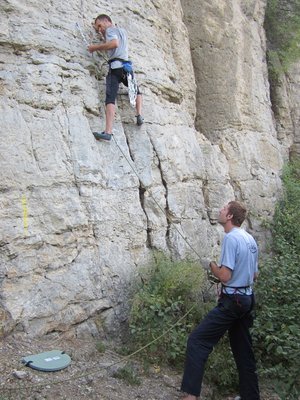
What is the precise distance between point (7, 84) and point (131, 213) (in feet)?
7.40

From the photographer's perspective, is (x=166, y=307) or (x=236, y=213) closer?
(x=236, y=213)

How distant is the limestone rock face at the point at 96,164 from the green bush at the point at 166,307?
0.33 meters

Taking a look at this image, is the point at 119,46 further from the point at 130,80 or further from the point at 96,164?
the point at 96,164

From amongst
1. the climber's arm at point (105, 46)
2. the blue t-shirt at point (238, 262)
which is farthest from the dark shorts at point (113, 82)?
the blue t-shirt at point (238, 262)

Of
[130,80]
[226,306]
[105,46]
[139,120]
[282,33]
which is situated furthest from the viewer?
[282,33]

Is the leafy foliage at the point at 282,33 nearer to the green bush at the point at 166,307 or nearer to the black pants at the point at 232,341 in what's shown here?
the green bush at the point at 166,307

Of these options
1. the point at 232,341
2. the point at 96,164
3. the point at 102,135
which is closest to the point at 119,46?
the point at 102,135

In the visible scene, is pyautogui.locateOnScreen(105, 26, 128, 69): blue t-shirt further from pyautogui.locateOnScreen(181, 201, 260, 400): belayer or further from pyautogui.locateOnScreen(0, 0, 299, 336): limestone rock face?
pyautogui.locateOnScreen(181, 201, 260, 400): belayer

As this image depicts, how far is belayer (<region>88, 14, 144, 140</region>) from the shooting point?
6.19 m

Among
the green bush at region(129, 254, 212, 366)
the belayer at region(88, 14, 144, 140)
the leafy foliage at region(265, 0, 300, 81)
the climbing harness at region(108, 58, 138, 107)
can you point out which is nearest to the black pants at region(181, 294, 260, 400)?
the green bush at region(129, 254, 212, 366)

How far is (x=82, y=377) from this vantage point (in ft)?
14.6

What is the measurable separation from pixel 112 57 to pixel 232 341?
4.05 m

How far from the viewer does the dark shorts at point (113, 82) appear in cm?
622

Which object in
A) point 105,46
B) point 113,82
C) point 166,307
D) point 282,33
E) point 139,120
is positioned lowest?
point 166,307
